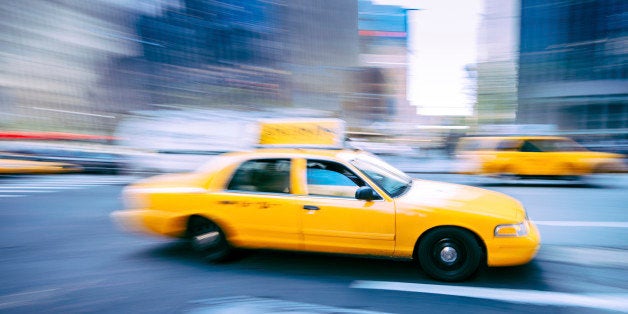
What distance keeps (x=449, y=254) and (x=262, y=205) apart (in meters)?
1.91

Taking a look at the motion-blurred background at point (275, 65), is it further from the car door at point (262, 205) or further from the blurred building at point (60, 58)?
the car door at point (262, 205)

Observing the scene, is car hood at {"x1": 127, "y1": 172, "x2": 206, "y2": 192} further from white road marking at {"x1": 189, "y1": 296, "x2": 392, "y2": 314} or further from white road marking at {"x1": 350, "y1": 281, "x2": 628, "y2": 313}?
white road marking at {"x1": 350, "y1": 281, "x2": 628, "y2": 313}

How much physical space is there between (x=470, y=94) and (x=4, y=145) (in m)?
50.6

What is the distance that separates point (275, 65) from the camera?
75.7 m

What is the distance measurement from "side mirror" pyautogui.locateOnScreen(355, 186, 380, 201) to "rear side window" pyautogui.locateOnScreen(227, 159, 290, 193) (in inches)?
30.5

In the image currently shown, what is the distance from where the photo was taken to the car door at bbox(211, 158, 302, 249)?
A: 4070 mm

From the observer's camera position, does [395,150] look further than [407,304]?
Yes

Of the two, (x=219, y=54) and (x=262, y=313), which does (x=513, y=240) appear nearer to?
(x=262, y=313)

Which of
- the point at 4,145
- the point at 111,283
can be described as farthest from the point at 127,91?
the point at 111,283

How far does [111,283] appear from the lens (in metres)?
3.99

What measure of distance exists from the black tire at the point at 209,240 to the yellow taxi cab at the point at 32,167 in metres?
11.2

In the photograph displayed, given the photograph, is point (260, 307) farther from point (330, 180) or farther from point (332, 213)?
point (330, 180)

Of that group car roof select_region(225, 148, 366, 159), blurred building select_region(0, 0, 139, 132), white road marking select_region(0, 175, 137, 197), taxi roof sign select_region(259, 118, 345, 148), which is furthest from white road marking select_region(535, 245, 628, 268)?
blurred building select_region(0, 0, 139, 132)

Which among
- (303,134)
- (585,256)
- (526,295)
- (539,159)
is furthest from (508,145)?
(526,295)
